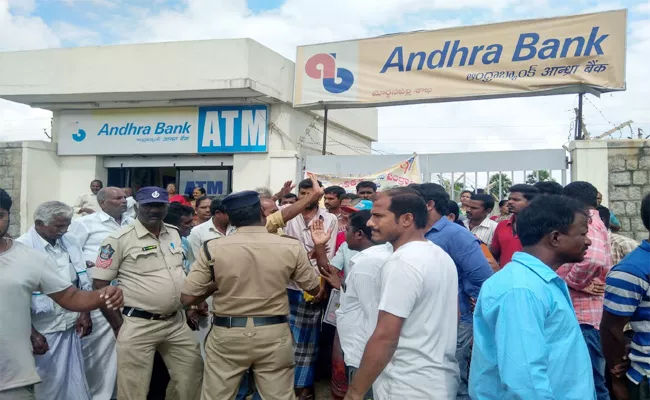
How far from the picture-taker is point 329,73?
9.99m

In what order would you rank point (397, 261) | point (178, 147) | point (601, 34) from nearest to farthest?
point (397, 261) < point (601, 34) < point (178, 147)

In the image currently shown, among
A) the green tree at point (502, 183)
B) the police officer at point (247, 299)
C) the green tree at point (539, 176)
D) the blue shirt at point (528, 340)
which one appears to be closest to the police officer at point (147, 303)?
the police officer at point (247, 299)

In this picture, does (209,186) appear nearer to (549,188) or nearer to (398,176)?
(398,176)

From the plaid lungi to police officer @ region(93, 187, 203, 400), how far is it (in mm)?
1015

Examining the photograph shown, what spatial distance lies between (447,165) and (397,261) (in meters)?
6.38

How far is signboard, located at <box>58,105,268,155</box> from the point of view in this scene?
1052cm

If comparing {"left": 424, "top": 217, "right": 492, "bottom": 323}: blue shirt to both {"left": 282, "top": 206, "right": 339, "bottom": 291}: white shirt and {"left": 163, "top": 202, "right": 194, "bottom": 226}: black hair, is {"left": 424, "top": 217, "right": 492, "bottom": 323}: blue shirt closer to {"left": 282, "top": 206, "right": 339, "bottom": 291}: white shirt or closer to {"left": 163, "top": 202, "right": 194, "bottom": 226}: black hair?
{"left": 282, "top": 206, "right": 339, "bottom": 291}: white shirt

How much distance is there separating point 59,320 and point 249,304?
70.1 inches

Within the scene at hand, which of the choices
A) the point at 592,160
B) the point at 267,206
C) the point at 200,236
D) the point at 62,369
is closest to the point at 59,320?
the point at 62,369

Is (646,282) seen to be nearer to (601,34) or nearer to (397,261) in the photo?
(397,261)

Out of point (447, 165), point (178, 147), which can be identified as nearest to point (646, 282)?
point (447, 165)

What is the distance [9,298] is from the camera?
9.73 ft

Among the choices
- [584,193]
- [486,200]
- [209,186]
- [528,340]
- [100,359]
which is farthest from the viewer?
[209,186]

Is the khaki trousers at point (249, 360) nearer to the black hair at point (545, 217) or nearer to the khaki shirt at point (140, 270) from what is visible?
the khaki shirt at point (140, 270)
